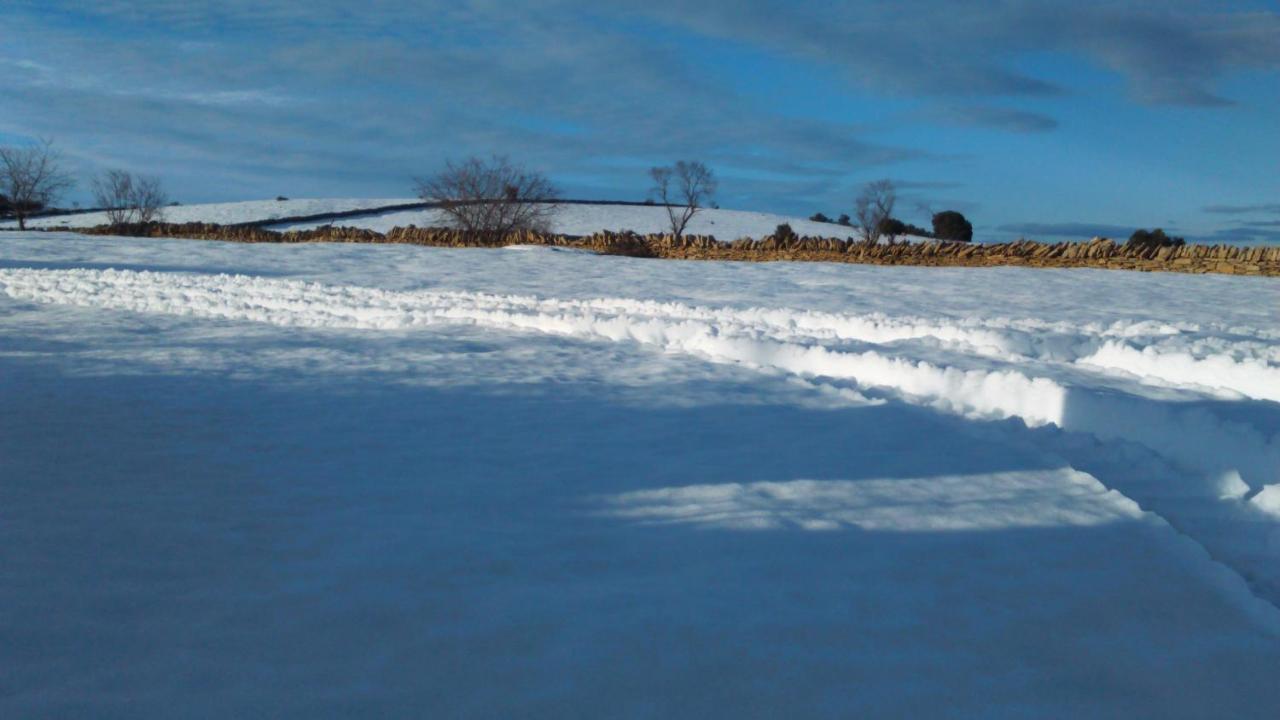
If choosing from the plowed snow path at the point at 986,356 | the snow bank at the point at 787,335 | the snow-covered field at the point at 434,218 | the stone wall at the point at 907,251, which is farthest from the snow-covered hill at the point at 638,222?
the plowed snow path at the point at 986,356

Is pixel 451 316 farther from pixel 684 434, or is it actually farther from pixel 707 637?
pixel 707 637

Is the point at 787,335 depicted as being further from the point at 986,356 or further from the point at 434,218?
the point at 434,218

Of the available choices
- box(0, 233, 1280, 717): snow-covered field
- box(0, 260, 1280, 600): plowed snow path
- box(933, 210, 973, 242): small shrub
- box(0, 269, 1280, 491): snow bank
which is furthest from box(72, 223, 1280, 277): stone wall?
box(933, 210, 973, 242): small shrub

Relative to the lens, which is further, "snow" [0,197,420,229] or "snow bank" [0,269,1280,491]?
"snow" [0,197,420,229]

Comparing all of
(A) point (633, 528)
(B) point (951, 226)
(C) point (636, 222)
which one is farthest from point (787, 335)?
(B) point (951, 226)

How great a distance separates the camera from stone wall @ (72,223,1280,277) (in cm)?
1468

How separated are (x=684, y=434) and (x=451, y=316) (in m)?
4.83

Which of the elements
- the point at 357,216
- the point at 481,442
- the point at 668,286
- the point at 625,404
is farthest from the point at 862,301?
the point at 357,216

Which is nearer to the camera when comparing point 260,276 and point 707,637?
point 707,637

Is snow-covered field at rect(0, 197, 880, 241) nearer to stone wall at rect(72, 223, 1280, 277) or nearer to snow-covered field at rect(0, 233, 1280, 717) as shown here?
stone wall at rect(72, 223, 1280, 277)

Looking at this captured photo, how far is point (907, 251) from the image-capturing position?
54.6 ft

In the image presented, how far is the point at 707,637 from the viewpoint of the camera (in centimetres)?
227

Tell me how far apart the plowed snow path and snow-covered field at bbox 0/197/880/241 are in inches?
922

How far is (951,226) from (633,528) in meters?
Result: 40.9
